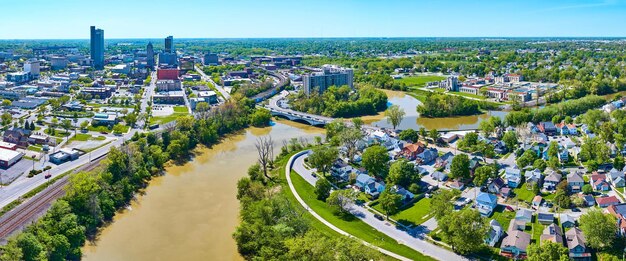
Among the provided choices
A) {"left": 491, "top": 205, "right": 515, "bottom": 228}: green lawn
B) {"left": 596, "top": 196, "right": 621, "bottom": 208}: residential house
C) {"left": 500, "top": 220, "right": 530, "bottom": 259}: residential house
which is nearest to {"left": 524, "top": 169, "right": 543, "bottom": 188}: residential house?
{"left": 596, "top": 196, "right": 621, "bottom": 208}: residential house

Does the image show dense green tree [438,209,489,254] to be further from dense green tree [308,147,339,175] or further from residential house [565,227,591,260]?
dense green tree [308,147,339,175]

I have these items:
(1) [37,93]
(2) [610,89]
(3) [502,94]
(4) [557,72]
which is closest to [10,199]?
(1) [37,93]

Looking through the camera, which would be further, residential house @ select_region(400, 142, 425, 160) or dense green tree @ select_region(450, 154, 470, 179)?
residential house @ select_region(400, 142, 425, 160)

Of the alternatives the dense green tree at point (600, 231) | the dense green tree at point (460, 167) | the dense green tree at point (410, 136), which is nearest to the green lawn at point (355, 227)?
the dense green tree at point (600, 231)

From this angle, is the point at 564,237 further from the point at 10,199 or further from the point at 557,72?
the point at 557,72

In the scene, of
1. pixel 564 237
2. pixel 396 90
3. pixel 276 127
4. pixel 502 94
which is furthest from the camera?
pixel 396 90

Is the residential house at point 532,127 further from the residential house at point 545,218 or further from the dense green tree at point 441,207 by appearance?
the dense green tree at point 441,207
